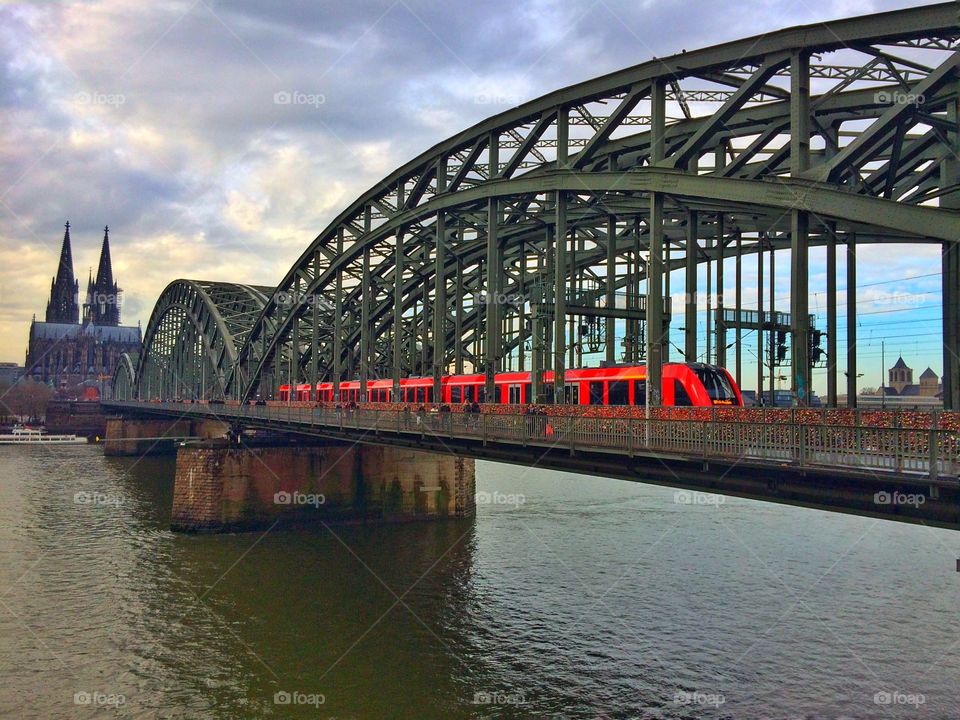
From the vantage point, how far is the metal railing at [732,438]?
535 inches

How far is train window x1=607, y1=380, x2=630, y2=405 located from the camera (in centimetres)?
2973

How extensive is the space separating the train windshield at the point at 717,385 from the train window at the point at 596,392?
178 inches

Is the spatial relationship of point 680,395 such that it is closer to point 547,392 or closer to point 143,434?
point 547,392

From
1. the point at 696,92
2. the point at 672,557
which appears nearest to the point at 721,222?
the point at 696,92

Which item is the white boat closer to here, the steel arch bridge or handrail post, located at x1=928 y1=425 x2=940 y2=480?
the steel arch bridge

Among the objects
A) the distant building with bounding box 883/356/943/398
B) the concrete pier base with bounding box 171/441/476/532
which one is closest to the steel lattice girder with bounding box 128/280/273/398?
the concrete pier base with bounding box 171/441/476/532

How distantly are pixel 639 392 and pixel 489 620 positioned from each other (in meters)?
9.17

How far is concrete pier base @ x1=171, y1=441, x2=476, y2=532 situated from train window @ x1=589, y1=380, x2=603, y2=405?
1729 cm

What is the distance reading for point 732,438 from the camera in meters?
17.0

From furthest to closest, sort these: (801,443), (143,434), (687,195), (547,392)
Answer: (143,434) → (547,392) → (687,195) → (801,443)

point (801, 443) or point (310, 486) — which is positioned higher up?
point (801, 443)

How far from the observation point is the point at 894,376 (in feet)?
320

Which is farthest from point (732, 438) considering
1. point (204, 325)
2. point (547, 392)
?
point (204, 325)

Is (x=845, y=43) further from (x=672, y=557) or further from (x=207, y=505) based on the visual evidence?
(x=207, y=505)
